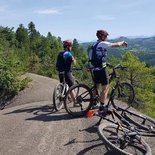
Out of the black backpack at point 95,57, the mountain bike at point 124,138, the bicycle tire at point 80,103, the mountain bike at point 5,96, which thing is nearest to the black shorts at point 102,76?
the black backpack at point 95,57

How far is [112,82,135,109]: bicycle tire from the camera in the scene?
9.57 meters

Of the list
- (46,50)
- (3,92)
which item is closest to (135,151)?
(3,92)

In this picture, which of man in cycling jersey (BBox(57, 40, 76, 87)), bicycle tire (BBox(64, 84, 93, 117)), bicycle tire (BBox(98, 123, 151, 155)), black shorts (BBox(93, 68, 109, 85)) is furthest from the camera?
man in cycling jersey (BBox(57, 40, 76, 87))

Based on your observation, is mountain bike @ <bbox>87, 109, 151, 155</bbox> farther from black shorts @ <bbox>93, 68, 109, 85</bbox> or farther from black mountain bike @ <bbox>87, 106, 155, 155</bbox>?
black shorts @ <bbox>93, 68, 109, 85</bbox>

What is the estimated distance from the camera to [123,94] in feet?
32.1

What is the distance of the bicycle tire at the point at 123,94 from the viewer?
31.4ft

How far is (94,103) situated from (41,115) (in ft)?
5.06

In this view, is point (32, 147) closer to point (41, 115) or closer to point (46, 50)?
point (41, 115)

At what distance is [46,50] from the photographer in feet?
242

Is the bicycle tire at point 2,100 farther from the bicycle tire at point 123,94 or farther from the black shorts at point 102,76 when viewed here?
the black shorts at point 102,76

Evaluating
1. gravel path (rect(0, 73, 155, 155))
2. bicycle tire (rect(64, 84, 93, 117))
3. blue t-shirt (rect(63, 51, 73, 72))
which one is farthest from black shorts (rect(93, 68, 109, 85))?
blue t-shirt (rect(63, 51, 73, 72))

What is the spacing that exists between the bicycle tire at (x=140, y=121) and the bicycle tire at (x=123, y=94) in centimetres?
147

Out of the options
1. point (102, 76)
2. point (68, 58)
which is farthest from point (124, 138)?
point (68, 58)

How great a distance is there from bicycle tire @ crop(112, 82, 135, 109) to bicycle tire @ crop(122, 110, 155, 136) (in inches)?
58.0
